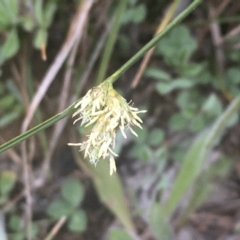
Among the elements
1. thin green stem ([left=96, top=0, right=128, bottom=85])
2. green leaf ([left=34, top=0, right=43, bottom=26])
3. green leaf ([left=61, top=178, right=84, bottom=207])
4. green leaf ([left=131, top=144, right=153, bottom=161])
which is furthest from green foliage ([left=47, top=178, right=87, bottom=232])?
green leaf ([left=34, top=0, right=43, bottom=26])

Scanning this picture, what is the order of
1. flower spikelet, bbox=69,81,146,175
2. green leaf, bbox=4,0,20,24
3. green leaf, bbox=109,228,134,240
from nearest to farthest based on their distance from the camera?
flower spikelet, bbox=69,81,146,175 < green leaf, bbox=4,0,20,24 < green leaf, bbox=109,228,134,240

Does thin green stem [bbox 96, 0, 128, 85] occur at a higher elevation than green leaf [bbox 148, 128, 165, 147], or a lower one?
higher

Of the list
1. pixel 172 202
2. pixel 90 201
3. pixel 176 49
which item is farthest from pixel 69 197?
pixel 176 49

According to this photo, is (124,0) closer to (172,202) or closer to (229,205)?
(172,202)

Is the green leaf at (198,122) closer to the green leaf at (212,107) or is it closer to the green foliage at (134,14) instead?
the green leaf at (212,107)

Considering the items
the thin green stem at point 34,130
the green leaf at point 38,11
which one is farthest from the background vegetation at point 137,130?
the thin green stem at point 34,130

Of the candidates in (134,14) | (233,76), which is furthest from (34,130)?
(233,76)

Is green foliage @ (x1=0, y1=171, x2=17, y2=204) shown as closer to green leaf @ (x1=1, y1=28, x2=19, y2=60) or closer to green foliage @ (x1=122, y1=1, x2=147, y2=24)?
green leaf @ (x1=1, y1=28, x2=19, y2=60)
